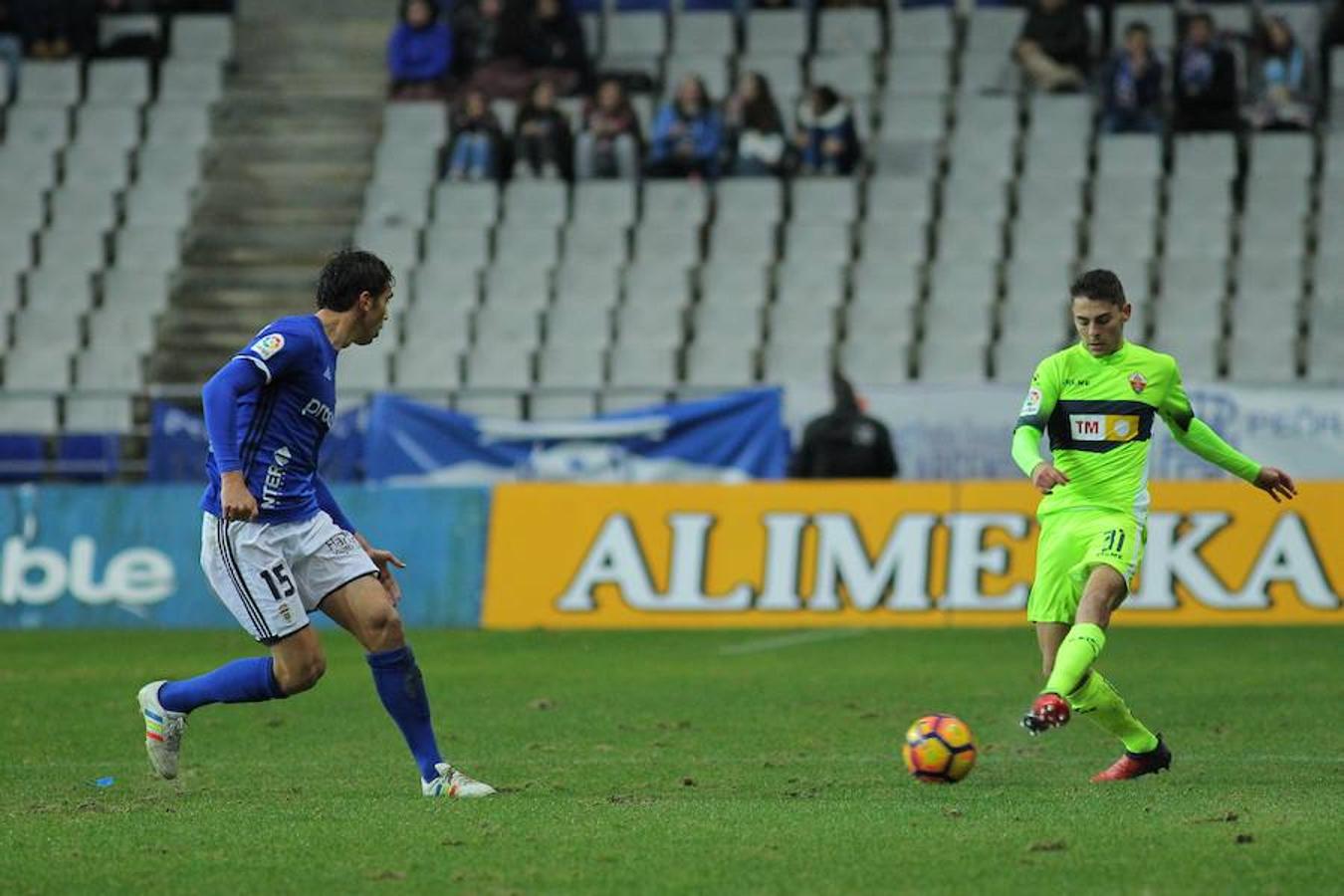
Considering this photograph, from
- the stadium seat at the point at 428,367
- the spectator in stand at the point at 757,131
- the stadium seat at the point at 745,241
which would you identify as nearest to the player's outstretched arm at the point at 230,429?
the stadium seat at the point at 428,367

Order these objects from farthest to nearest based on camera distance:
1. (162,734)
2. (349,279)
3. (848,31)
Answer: (848,31) < (162,734) < (349,279)

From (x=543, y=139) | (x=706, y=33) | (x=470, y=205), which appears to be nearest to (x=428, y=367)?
(x=470, y=205)

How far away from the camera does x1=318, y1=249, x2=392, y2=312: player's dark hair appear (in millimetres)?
9094

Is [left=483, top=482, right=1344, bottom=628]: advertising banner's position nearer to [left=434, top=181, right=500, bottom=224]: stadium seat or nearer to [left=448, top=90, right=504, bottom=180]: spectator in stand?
[left=434, top=181, right=500, bottom=224]: stadium seat

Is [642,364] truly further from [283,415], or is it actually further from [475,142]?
[283,415]

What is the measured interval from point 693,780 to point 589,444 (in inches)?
467

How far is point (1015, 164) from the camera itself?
2527cm

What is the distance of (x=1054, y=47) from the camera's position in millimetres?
25203

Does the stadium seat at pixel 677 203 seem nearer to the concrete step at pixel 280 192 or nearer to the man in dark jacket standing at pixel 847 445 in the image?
the concrete step at pixel 280 192

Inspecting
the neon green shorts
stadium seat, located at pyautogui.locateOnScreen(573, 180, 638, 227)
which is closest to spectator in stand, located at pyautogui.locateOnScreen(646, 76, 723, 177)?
stadium seat, located at pyautogui.locateOnScreen(573, 180, 638, 227)

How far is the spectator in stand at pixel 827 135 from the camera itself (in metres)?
24.8

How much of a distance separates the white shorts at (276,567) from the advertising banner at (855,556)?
9.16m

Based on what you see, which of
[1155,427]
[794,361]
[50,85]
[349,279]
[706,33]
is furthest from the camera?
[50,85]

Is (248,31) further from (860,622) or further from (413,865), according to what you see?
(413,865)
